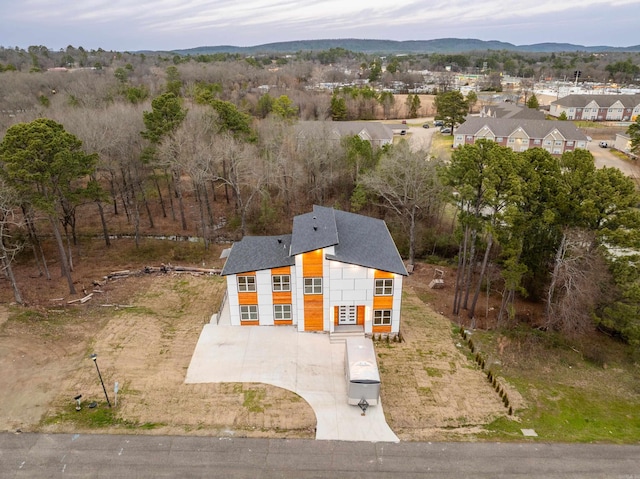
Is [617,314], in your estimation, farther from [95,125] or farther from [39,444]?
[95,125]

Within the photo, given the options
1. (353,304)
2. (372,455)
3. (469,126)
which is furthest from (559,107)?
(372,455)

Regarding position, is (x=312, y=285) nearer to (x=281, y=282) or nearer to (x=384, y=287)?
(x=281, y=282)

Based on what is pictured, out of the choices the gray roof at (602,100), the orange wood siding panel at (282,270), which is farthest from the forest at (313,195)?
the gray roof at (602,100)

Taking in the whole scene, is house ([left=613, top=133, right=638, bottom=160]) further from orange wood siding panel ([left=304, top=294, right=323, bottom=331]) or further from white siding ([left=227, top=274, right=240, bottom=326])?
white siding ([left=227, top=274, right=240, bottom=326])

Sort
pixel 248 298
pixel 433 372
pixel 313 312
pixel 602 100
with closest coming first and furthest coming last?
pixel 433 372 < pixel 313 312 < pixel 248 298 < pixel 602 100

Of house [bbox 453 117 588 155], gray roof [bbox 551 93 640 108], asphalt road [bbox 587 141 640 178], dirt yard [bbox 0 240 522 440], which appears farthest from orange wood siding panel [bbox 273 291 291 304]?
gray roof [bbox 551 93 640 108]

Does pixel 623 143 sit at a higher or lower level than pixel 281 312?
higher

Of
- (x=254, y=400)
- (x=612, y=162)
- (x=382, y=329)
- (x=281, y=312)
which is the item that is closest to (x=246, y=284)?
(x=281, y=312)
